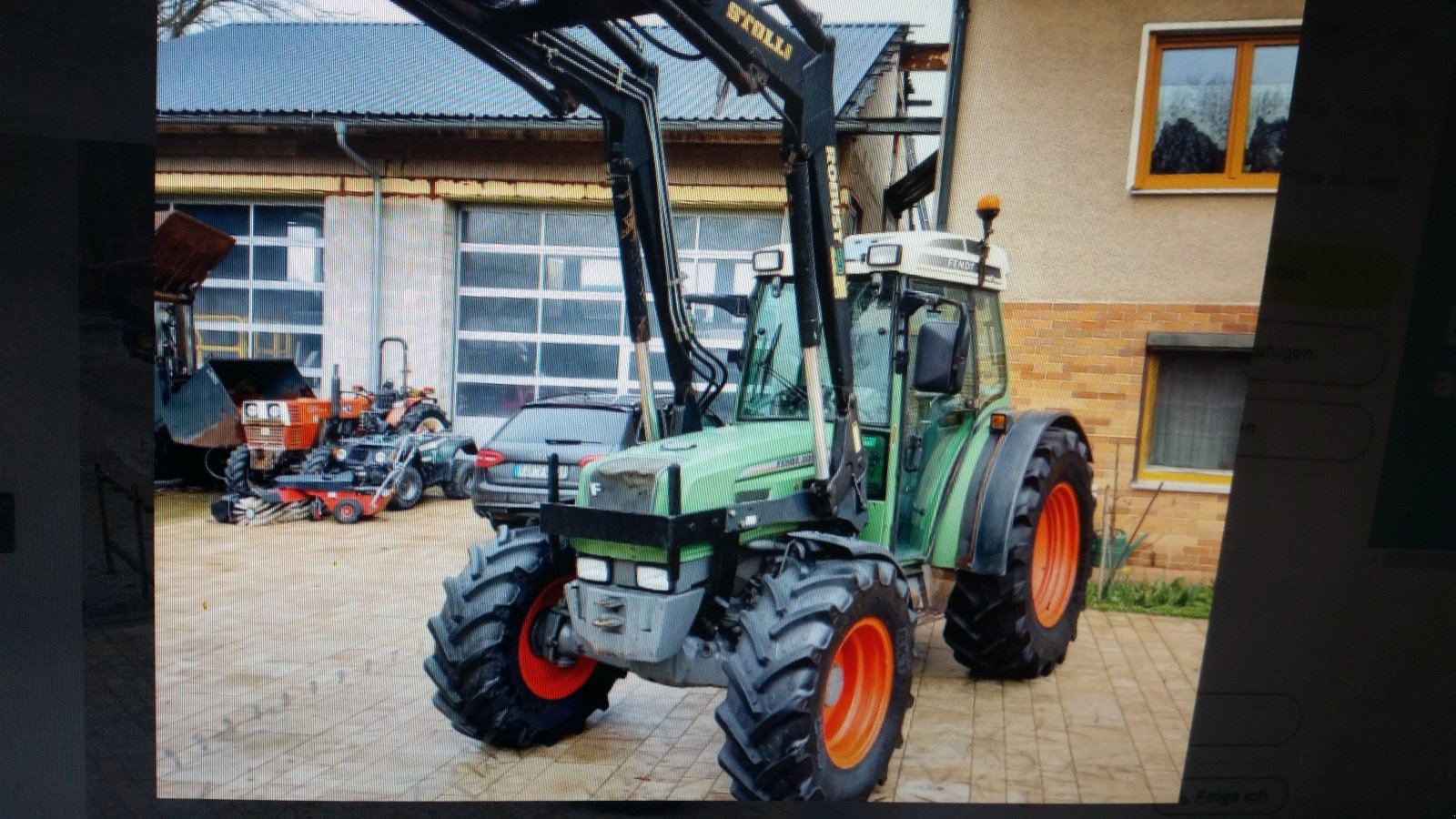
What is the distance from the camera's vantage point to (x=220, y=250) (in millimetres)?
2244

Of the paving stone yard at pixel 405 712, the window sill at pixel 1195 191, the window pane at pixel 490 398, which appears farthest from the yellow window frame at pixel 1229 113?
the window pane at pixel 490 398

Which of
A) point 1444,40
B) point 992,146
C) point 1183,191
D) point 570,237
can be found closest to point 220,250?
point 570,237

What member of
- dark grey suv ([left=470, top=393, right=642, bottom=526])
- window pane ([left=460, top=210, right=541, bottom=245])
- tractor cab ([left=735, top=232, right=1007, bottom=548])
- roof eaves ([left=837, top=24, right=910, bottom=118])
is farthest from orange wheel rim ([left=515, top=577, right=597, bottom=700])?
roof eaves ([left=837, top=24, right=910, bottom=118])

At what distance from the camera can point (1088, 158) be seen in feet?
8.90

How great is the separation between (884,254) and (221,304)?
5.84ft

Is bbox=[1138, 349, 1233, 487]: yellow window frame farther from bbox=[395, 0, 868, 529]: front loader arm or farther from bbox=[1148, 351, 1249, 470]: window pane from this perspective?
bbox=[395, 0, 868, 529]: front loader arm

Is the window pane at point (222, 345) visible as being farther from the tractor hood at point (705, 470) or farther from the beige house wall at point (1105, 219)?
the beige house wall at point (1105, 219)

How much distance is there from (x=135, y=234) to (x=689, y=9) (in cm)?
126

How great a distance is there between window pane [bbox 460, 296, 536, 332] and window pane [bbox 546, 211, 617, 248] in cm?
21

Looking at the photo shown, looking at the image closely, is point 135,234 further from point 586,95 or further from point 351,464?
point 351,464

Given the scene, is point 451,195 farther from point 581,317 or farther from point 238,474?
point 238,474

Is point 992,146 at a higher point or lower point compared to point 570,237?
higher

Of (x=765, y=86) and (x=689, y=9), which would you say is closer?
(x=689, y=9)

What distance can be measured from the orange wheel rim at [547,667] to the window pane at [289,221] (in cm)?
117
